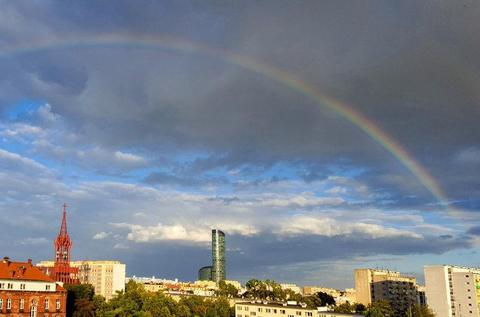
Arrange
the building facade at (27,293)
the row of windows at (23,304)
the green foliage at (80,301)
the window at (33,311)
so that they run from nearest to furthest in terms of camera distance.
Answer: the row of windows at (23,304) → the building facade at (27,293) → the window at (33,311) → the green foliage at (80,301)

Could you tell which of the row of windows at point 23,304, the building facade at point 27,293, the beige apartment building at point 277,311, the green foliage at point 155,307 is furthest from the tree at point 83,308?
the beige apartment building at point 277,311

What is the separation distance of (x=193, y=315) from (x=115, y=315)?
33.3 meters

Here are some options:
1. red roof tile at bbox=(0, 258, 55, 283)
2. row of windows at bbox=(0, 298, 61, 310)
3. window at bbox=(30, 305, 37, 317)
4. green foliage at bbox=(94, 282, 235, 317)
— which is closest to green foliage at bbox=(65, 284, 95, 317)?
green foliage at bbox=(94, 282, 235, 317)

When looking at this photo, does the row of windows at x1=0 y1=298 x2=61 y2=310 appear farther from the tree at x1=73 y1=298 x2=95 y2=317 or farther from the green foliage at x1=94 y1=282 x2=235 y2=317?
the green foliage at x1=94 y1=282 x2=235 y2=317

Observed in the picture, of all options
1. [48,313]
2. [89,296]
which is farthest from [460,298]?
[48,313]

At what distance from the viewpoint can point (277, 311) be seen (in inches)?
5256

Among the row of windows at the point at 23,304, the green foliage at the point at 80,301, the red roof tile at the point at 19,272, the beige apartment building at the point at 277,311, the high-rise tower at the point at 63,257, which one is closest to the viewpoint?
the row of windows at the point at 23,304

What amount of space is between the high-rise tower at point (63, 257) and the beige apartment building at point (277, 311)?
202ft

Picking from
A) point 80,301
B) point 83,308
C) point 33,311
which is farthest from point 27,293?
point 80,301

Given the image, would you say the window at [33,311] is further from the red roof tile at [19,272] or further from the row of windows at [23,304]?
the red roof tile at [19,272]

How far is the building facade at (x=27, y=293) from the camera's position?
343ft

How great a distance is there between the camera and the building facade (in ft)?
343

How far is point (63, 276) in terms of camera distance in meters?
170

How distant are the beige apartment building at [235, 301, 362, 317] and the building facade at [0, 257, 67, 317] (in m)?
52.9
